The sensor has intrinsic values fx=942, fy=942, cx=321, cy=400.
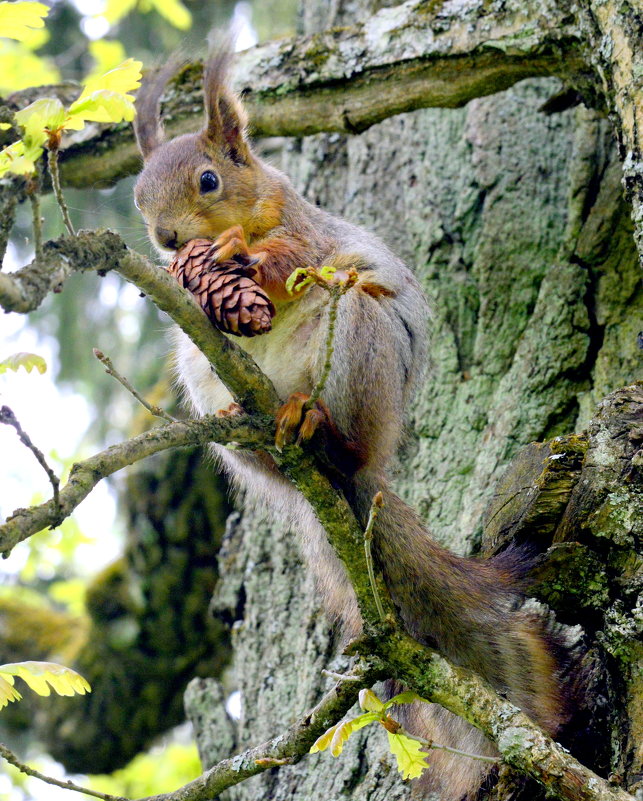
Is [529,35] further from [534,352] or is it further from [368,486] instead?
[368,486]

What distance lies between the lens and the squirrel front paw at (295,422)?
188 cm

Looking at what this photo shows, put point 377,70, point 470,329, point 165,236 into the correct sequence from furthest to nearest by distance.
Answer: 1. point 470,329
2. point 377,70
3. point 165,236

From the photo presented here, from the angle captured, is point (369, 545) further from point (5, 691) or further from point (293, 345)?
point (293, 345)

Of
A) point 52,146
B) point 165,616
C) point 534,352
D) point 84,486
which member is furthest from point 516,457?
point 165,616

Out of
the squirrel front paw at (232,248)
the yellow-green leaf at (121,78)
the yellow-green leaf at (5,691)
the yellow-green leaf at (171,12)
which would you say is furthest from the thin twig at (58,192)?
the yellow-green leaf at (171,12)

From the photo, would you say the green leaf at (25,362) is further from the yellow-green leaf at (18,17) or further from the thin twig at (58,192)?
the yellow-green leaf at (18,17)

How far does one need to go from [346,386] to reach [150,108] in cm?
107

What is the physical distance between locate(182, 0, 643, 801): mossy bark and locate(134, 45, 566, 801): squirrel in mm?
312

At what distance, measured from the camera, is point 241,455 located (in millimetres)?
2328

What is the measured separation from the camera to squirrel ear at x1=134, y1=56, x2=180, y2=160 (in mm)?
2492

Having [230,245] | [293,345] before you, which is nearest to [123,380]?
[230,245]

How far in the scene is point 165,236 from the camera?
2.33 meters

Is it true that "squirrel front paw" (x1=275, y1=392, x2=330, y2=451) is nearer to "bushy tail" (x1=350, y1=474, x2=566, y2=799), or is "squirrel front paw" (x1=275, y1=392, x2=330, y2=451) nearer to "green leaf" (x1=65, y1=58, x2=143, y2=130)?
"bushy tail" (x1=350, y1=474, x2=566, y2=799)

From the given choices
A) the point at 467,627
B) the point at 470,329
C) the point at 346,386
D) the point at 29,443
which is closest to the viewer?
the point at 29,443
